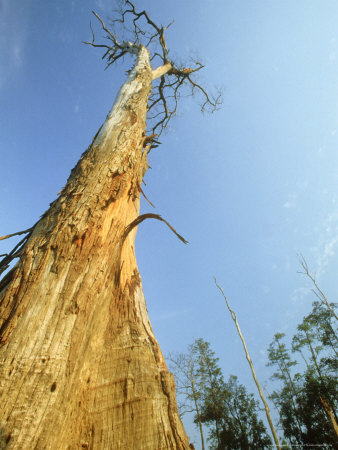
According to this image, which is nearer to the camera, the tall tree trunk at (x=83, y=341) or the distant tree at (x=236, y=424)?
the tall tree trunk at (x=83, y=341)

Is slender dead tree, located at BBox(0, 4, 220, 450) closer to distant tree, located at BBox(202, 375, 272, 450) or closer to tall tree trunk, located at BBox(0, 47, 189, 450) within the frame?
tall tree trunk, located at BBox(0, 47, 189, 450)

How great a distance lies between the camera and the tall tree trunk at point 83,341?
837mm

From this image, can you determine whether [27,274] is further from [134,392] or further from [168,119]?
[168,119]

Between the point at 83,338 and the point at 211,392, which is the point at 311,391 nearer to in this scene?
the point at 211,392

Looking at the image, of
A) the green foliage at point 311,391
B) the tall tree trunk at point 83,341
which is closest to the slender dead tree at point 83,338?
the tall tree trunk at point 83,341

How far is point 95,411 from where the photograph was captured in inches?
40.3

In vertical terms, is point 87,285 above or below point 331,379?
above

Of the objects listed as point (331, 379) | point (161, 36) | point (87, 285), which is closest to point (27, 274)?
point (87, 285)

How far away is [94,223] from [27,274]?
0.45 metres

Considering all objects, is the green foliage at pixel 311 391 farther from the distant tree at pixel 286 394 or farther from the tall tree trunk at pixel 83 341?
the tall tree trunk at pixel 83 341

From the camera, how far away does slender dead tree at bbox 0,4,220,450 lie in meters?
0.84

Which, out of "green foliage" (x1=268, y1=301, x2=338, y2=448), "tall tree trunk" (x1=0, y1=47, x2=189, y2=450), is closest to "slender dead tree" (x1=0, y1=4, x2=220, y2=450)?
"tall tree trunk" (x1=0, y1=47, x2=189, y2=450)

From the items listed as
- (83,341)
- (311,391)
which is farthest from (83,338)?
(311,391)

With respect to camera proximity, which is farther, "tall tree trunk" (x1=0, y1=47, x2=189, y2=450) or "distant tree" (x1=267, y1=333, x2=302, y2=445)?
"distant tree" (x1=267, y1=333, x2=302, y2=445)
